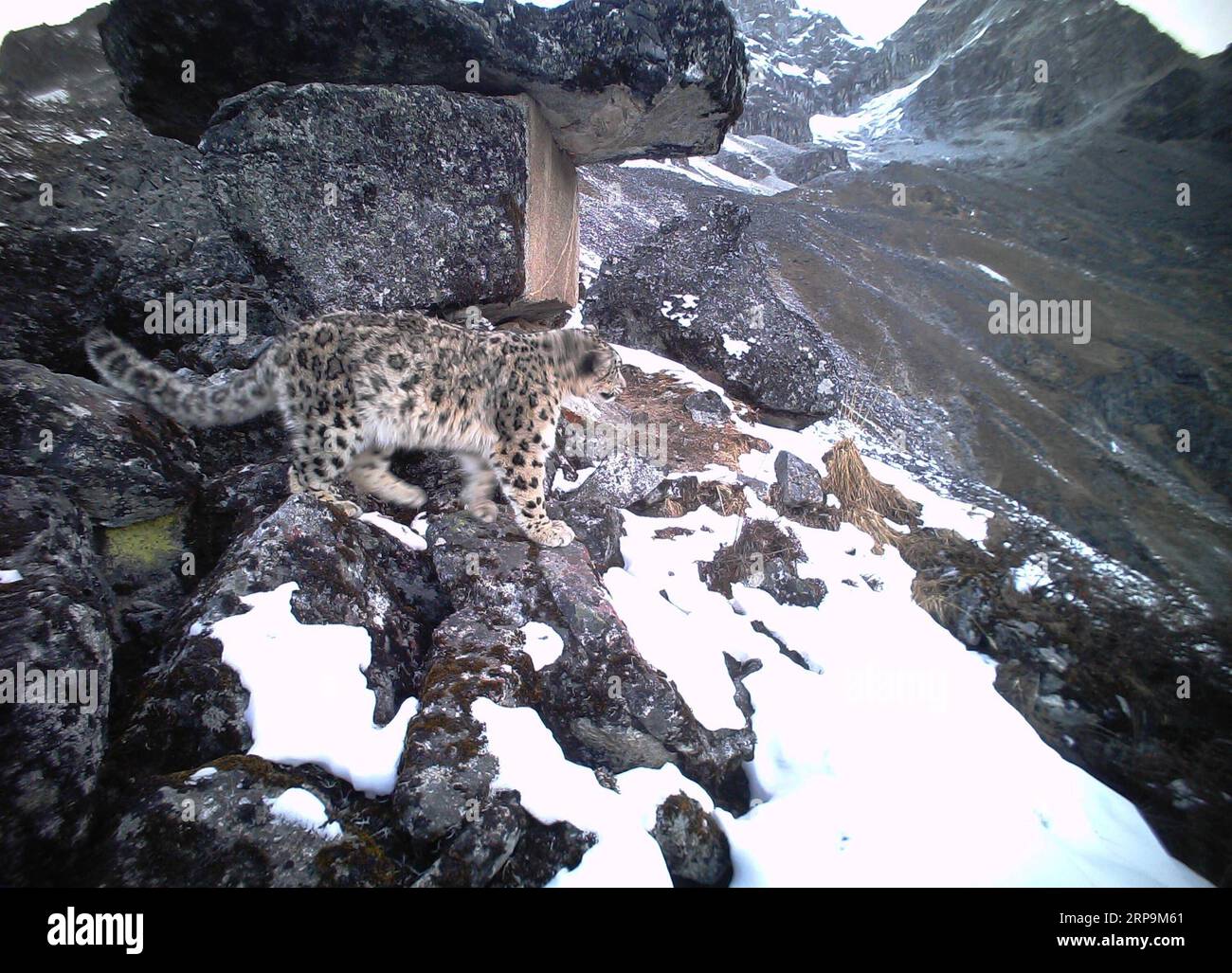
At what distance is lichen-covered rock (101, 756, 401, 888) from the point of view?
7.72ft


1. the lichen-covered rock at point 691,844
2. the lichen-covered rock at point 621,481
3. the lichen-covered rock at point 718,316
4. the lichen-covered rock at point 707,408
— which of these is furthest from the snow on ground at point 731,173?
the lichen-covered rock at point 691,844

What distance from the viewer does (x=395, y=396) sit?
4.80m

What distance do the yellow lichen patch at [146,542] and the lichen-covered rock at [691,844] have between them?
3920 millimetres

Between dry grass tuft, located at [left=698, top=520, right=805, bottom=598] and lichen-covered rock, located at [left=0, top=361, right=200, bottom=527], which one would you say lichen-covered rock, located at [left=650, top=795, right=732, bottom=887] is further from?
lichen-covered rock, located at [left=0, top=361, right=200, bottom=527]

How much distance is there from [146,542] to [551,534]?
297 centimetres

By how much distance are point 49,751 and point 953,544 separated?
7.99 metres

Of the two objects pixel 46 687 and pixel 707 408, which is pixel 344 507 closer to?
pixel 46 687

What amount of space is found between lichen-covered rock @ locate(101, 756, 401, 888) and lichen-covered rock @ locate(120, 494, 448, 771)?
0.33 metres

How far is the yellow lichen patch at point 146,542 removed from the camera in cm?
385

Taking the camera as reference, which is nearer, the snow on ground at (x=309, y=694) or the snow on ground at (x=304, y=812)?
the snow on ground at (x=304, y=812)

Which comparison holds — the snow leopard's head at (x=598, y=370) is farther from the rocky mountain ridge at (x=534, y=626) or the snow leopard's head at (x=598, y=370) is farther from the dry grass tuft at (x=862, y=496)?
the dry grass tuft at (x=862, y=496)

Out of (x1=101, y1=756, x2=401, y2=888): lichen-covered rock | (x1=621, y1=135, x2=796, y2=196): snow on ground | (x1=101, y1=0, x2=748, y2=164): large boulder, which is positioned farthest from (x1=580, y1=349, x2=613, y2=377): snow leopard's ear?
(x1=621, y1=135, x2=796, y2=196): snow on ground

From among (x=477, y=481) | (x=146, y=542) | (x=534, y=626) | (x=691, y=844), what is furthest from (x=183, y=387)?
(x=691, y=844)

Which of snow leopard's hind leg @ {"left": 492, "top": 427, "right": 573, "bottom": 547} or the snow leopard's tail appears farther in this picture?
snow leopard's hind leg @ {"left": 492, "top": 427, "right": 573, "bottom": 547}
